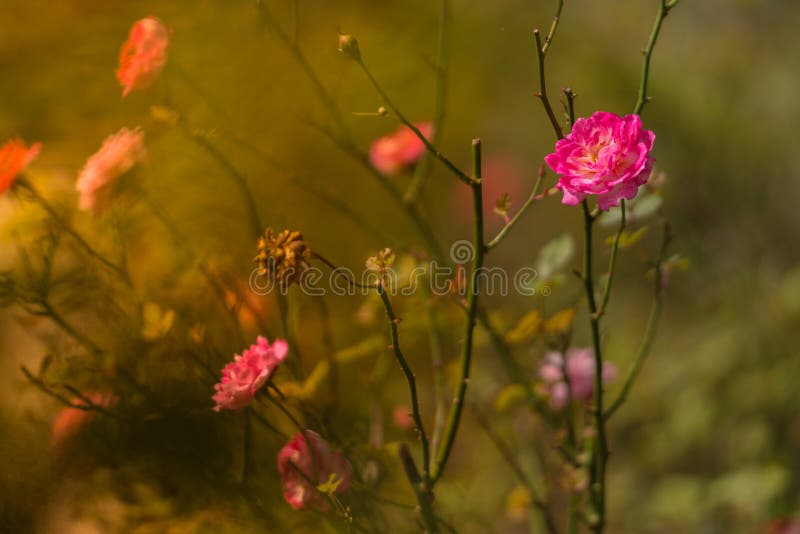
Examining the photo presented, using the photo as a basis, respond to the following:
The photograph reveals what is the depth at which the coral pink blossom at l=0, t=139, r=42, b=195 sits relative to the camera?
551 mm

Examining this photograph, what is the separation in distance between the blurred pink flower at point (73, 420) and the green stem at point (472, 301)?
10.8 inches

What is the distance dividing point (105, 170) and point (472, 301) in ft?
0.93

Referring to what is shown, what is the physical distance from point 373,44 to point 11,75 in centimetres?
50

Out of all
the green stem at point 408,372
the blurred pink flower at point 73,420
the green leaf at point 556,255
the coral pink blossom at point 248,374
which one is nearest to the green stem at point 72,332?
the blurred pink flower at point 73,420

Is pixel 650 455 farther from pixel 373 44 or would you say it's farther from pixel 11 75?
pixel 11 75

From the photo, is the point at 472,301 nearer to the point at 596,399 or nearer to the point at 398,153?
the point at 596,399

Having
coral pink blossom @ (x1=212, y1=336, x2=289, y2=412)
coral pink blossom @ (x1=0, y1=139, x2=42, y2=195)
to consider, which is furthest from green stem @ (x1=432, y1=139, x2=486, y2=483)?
coral pink blossom @ (x1=0, y1=139, x2=42, y2=195)

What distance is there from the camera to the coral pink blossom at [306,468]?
0.49 meters

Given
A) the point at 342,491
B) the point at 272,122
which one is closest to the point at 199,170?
the point at 272,122

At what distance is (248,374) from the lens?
1.53ft

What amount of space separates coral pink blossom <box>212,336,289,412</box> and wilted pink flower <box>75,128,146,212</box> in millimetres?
172

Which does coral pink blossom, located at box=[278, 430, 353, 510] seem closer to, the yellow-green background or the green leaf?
the yellow-green background

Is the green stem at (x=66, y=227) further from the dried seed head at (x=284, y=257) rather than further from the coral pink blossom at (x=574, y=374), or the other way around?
the coral pink blossom at (x=574, y=374)

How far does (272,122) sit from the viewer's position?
847mm
